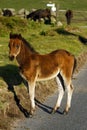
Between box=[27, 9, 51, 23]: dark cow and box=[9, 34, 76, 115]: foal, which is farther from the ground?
box=[9, 34, 76, 115]: foal

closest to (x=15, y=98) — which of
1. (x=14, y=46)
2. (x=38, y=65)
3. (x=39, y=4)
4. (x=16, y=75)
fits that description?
(x=38, y=65)

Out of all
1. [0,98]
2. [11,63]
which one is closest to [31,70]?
[0,98]

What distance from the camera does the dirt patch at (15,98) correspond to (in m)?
10.7

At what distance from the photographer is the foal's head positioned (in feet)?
35.3

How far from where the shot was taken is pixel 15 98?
38.9 feet

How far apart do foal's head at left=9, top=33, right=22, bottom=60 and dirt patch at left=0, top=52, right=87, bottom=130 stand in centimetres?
113

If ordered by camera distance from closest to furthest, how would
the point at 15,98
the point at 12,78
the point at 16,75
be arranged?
the point at 15,98 < the point at 12,78 < the point at 16,75

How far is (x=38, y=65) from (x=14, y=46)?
79 centimetres

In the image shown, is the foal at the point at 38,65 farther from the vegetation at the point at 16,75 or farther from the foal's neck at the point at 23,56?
the vegetation at the point at 16,75

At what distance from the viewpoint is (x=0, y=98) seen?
1148 cm

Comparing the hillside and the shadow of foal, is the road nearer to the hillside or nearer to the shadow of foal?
the shadow of foal

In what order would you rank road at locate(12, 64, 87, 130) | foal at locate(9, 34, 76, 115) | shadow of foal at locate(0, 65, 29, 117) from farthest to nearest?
shadow of foal at locate(0, 65, 29, 117)
foal at locate(9, 34, 76, 115)
road at locate(12, 64, 87, 130)

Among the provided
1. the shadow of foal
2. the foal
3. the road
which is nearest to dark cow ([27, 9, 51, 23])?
the shadow of foal

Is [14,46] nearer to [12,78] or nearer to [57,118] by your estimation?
[57,118]
